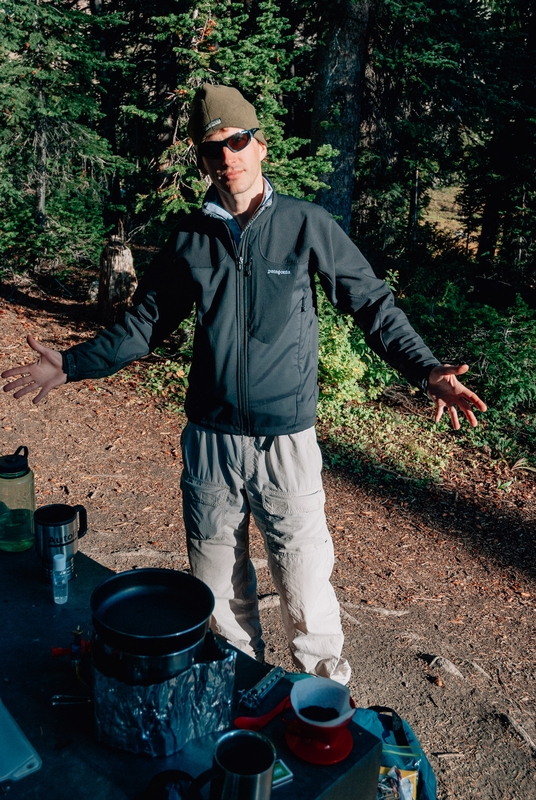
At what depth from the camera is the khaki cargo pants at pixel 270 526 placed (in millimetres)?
2770

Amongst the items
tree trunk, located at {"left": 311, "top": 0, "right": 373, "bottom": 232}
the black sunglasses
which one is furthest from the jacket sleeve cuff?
tree trunk, located at {"left": 311, "top": 0, "right": 373, "bottom": 232}

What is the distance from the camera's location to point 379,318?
9.14ft

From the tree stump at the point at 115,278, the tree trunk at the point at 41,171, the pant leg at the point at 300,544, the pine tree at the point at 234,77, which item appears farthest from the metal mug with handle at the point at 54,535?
the tree trunk at the point at 41,171

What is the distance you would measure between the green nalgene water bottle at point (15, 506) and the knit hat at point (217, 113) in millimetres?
1488

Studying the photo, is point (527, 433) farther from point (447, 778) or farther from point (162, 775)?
point (162, 775)

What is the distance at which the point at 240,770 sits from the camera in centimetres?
148

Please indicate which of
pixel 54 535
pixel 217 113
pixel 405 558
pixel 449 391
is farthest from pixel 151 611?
pixel 405 558

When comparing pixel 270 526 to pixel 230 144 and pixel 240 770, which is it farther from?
pixel 230 144

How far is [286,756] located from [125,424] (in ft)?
16.9

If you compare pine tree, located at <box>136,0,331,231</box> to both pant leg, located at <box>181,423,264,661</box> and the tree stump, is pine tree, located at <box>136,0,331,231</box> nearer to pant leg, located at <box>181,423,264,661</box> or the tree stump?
the tree stump

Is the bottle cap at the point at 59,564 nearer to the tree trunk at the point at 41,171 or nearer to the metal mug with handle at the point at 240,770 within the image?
the metal mug with handle at the point at 240,770

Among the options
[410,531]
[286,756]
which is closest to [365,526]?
[410,531]

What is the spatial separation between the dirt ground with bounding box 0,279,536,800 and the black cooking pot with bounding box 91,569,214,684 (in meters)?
1.76

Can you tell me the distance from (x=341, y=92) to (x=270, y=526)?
27.4 ft
